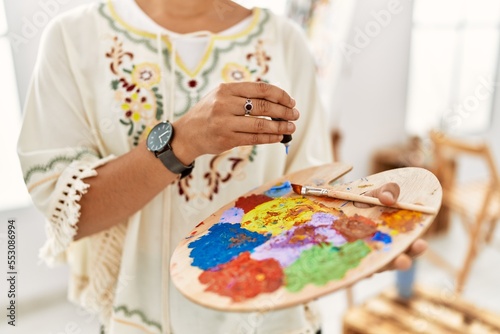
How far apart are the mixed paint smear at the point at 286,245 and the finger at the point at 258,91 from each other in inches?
4.7

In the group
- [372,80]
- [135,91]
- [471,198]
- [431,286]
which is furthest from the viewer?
[372,80]

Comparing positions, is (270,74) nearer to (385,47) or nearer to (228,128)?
(228,128)

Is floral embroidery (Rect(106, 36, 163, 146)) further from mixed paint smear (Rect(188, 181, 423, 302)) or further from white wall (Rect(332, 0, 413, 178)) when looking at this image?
white wall (Rect(332, 0, 413, 178))

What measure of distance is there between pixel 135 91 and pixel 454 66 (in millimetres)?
2752

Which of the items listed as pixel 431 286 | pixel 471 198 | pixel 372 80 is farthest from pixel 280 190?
pixel 372 80

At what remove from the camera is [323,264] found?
37 centimetres

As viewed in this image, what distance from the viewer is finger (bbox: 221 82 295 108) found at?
43cm

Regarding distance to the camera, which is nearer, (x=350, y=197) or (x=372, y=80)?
(x=350, y=197)

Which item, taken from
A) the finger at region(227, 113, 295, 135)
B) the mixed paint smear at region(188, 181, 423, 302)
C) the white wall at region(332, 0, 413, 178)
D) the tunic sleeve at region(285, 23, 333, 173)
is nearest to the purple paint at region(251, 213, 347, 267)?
the mixed paint smear at region(188, 181, 423, 302)

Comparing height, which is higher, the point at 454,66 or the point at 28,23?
the point at 28,23

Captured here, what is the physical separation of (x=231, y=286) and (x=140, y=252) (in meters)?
0.28

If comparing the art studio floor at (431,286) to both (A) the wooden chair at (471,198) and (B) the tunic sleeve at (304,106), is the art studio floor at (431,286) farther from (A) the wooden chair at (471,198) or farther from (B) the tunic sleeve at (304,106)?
(B) the tunic sleeve at (304,106)

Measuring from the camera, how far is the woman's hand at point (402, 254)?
38cm

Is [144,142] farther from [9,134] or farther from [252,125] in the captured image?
[9,134]
